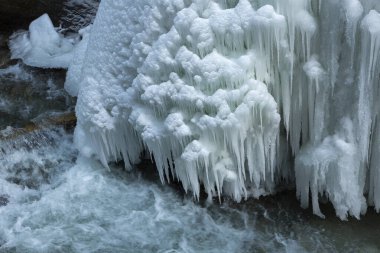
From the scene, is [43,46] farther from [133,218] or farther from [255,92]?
[255,92]

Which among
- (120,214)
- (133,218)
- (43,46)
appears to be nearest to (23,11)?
(43,46)

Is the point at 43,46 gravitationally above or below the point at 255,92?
below

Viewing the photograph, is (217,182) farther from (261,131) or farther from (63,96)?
(63,96)

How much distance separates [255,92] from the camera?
→ 4.82 meters

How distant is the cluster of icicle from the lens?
4656 mm

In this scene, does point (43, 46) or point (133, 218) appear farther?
point (43, 46)

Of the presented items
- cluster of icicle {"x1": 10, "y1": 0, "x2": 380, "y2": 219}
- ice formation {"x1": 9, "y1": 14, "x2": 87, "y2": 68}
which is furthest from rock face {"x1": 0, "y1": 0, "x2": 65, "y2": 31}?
cluster of icicle {"x1": 10, "y1": 0, "x2": 380, "y2": 219}

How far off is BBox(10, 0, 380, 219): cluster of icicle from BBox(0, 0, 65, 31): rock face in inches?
170

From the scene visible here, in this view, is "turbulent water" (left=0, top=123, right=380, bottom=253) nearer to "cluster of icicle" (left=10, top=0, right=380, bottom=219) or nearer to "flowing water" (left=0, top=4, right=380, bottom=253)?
"flowing water" (left=0, top=4, right=380, bottom=253)

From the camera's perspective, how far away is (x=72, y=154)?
638 cm

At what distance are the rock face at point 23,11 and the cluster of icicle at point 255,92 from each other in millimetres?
4330

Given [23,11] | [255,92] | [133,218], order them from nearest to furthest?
[255,92]
[133,218]
[23,11]

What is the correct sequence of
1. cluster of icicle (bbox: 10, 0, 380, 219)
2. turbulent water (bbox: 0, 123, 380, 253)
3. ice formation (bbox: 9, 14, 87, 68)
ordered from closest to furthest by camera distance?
cluster of icicle (bbox: 10, 0, 380, 219)
turbulent water (bbox: 0, 123, 380, 253)
ice formation (bbox: 9, 14, 87, 68)

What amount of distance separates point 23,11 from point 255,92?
6.33 meters
